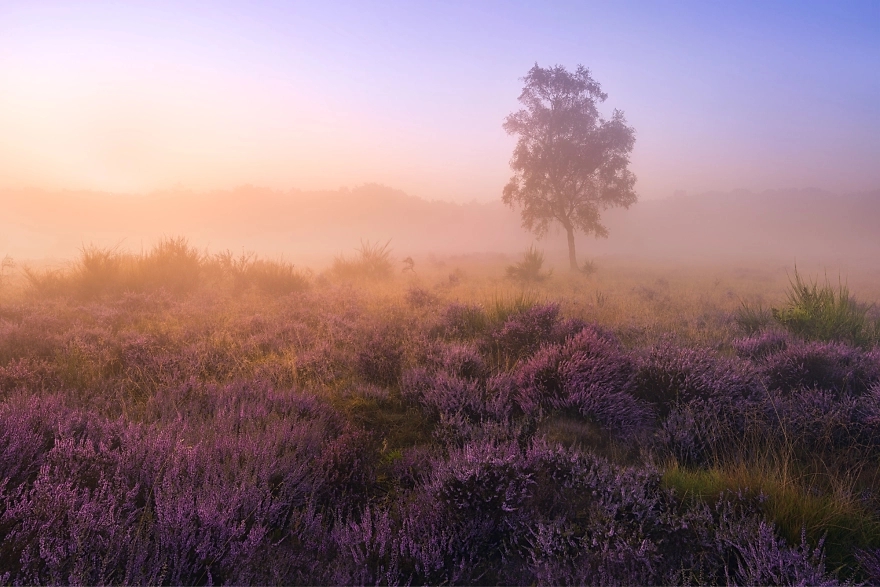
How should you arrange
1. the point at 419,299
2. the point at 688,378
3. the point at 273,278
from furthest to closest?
the point at 273,278 < the point at 419,299 < the point at 688,378

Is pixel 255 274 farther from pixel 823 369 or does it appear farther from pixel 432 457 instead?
pixel 823 369

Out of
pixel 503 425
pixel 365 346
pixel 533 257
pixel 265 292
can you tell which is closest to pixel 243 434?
pixel 503 425

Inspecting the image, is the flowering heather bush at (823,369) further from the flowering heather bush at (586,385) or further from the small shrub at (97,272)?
the small shrub at (97,272)

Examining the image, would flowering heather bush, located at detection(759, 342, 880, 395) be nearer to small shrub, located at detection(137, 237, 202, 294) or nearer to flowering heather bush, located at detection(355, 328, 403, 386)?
flowering heather bush, located at detection(355, 328, 403, 386)

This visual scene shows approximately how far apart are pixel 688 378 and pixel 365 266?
14.2 m

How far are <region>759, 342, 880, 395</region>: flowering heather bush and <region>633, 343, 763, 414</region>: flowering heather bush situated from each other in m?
0.39

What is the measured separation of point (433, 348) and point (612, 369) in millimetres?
2269

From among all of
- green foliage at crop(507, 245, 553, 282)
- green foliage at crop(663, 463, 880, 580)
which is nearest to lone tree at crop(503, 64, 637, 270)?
green foliage at crop(507, 245, 553, 282)

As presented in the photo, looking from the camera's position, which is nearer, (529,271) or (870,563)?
(870,563)

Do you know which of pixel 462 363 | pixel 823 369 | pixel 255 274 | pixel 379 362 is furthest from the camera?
pixel 255 274

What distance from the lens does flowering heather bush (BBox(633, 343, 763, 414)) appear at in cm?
404

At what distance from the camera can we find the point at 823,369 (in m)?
4.64

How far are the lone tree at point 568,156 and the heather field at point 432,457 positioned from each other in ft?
65.4

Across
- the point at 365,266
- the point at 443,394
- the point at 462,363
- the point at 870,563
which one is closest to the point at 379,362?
the point at 462,363
